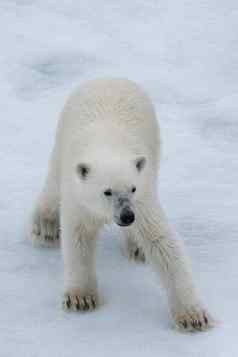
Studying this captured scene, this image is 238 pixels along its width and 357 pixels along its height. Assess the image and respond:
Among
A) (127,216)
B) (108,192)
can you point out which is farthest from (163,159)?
(127,216)

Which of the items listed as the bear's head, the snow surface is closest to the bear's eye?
the bear's head

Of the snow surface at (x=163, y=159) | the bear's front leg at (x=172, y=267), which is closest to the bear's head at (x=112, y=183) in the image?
the bear's front leg at (x=172, y=267)

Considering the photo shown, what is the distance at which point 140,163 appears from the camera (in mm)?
3576

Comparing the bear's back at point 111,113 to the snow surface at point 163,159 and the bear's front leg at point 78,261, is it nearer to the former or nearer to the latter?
the bear's front leg at point 78,261

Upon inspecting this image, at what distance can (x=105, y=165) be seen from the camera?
11.4ft

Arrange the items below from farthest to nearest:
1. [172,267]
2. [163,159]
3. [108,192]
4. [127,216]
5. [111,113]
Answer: [163,159] → [111,113] → [172,267] → [108,192] → [127,216]

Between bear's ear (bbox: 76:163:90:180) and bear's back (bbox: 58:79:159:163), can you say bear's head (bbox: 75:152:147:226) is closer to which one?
bear's ear (bbox: 76:163:90:180)

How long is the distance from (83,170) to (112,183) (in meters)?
0.16

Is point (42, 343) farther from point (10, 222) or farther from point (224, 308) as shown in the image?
point (10, 222)

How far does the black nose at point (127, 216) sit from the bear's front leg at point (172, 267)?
0.38m

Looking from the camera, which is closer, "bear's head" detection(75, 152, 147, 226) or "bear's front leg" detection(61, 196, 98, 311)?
"bear's head" detection(75, 152, 147, 226)

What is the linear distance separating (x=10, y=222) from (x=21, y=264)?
42cm

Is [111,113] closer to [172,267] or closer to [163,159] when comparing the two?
[172,267]

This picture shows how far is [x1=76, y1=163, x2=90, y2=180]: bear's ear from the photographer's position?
353 centimetres
